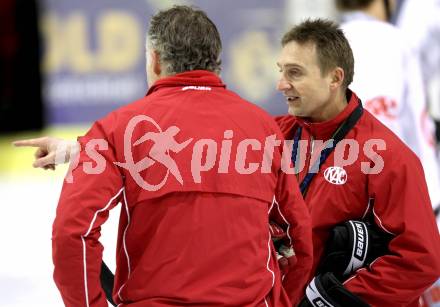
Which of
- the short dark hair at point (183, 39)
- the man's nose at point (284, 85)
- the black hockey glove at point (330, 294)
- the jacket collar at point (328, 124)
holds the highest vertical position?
the short dark hair at point (183, 39)

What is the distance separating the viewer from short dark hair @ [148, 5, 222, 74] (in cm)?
217

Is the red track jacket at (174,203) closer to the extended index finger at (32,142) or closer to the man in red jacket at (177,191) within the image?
the man in red jacket at (177,191)

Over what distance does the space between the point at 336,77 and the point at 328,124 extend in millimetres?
139

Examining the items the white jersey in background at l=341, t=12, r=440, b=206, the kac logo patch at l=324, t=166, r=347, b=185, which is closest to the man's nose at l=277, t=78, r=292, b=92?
the kac logo patch at l=324, t=166, r=347, b=185

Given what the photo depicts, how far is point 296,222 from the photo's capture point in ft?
7.57

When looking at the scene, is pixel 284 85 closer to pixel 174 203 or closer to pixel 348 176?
pixel 348 176

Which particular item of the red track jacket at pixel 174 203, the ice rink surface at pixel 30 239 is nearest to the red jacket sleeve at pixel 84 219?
the red track jacket at pixel 174 203

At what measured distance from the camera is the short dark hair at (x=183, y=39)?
2.17 m

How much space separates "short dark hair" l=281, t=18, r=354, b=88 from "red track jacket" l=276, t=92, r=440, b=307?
12cm

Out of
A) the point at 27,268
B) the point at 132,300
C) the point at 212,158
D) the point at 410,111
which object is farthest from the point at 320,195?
the point at 27,268

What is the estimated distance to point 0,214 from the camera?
23.1 feet

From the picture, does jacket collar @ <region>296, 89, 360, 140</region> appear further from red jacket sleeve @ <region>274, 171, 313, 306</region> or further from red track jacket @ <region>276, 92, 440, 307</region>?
red jacket sleeve @ <region>274, 171, 313, 306</region>

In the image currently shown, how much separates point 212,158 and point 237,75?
299 inches

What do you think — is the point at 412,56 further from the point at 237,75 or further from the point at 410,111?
the point at 237,75
